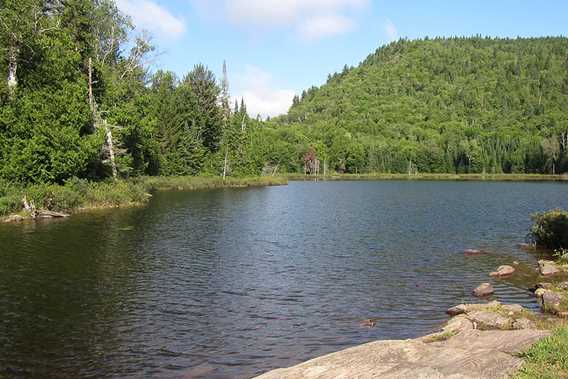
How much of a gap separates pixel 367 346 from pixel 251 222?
40.6 meters

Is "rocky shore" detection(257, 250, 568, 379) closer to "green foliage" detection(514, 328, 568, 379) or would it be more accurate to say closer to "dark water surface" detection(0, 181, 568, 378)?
"green foliage" detection(514, 328, 568, 379)

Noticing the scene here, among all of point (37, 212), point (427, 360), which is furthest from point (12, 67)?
point (427, 360)

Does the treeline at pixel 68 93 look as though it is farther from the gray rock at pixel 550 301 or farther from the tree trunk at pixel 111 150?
the gray rock at pixel 550 301

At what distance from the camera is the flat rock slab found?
1187cm

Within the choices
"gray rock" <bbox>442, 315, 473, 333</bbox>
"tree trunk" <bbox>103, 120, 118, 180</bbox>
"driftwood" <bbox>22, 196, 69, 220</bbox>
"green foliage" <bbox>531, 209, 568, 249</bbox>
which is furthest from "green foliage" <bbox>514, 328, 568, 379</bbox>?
"tree trunk" <bbox>103, 120, 118, 180</bbox>

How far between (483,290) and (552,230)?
15.7m

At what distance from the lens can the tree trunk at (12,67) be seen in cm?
5331

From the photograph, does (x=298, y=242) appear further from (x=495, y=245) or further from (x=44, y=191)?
(x=44, y=191)

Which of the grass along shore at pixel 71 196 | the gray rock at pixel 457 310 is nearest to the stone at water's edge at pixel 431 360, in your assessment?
the gray rock at pixel 457 310

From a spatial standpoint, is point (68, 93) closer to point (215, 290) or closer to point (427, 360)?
point (215, 290)

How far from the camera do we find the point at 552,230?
3775cm

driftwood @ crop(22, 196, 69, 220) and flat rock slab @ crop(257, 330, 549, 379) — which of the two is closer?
flat rock slab @ crop(257, 330, 549, 379)

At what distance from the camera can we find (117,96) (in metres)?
71.1

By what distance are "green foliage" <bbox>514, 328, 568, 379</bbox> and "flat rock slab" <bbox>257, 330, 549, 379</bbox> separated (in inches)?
12.8
